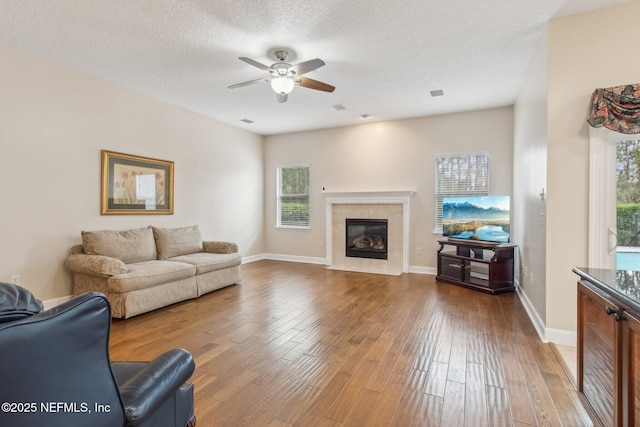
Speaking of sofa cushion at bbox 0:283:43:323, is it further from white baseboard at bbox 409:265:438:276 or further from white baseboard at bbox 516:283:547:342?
white baseboard at bbox 409:265:438:276

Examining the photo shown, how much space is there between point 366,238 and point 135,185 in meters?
4.19

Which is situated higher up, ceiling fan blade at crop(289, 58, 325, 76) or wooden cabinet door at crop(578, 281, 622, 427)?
ceiling fan blade at crop(289, 58, 325, 76)

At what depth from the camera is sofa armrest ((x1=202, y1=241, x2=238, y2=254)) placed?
5079 mm

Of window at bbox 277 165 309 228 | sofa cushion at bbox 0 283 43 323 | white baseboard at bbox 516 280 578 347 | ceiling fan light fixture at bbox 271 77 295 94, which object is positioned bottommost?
white baseboard at bbox 516 280 578 347

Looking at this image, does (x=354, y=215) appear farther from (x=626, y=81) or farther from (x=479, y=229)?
(x=626, y=81)

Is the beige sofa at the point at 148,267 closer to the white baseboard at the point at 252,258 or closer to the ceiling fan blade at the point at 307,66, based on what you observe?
the white baseboard at the point at 252,258

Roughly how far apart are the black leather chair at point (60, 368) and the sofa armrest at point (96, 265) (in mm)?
2842

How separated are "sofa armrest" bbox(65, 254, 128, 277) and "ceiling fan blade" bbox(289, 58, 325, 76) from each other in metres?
2.91

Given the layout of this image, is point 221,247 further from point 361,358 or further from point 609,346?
point 609,346

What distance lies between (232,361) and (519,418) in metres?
1.98

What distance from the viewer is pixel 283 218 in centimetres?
733

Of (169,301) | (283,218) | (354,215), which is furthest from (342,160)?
(169,301)

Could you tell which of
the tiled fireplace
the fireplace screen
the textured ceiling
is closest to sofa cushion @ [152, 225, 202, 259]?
the textured ceiling

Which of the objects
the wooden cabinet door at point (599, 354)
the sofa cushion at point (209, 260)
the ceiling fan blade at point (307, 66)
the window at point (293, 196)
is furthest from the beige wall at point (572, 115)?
the window at point (293, 196)
